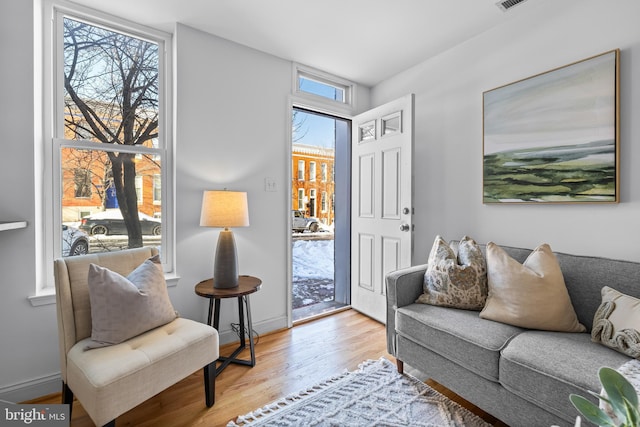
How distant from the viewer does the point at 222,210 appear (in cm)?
206

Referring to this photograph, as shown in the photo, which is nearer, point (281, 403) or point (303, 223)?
point (281, 403)

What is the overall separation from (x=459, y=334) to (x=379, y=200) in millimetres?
1462

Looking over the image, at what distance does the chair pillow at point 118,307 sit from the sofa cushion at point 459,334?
1.46 metres

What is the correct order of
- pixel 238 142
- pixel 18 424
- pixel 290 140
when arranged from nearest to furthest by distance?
pixel 18 424 < pixel 238 142 < pixel 290 140

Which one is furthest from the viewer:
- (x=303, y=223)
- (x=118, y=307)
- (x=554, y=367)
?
(x=303, y=223)

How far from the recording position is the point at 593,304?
1.56m

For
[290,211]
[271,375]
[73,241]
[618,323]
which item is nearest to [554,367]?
[618,323]

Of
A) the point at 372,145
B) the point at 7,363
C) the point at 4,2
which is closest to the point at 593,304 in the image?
the point at 372,145

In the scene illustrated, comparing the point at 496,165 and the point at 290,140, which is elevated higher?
the point at 290,140

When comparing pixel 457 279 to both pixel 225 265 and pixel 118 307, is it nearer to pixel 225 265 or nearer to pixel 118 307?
pixel 225 265

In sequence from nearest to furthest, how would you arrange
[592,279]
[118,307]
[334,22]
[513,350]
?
1. [513,350]
2. [118,307]
3. [592,279]
4. [334,22]

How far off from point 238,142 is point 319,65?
3.59 ft

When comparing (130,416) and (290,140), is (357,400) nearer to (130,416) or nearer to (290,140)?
(130,416)

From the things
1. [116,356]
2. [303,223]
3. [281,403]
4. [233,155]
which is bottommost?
[281,403]
